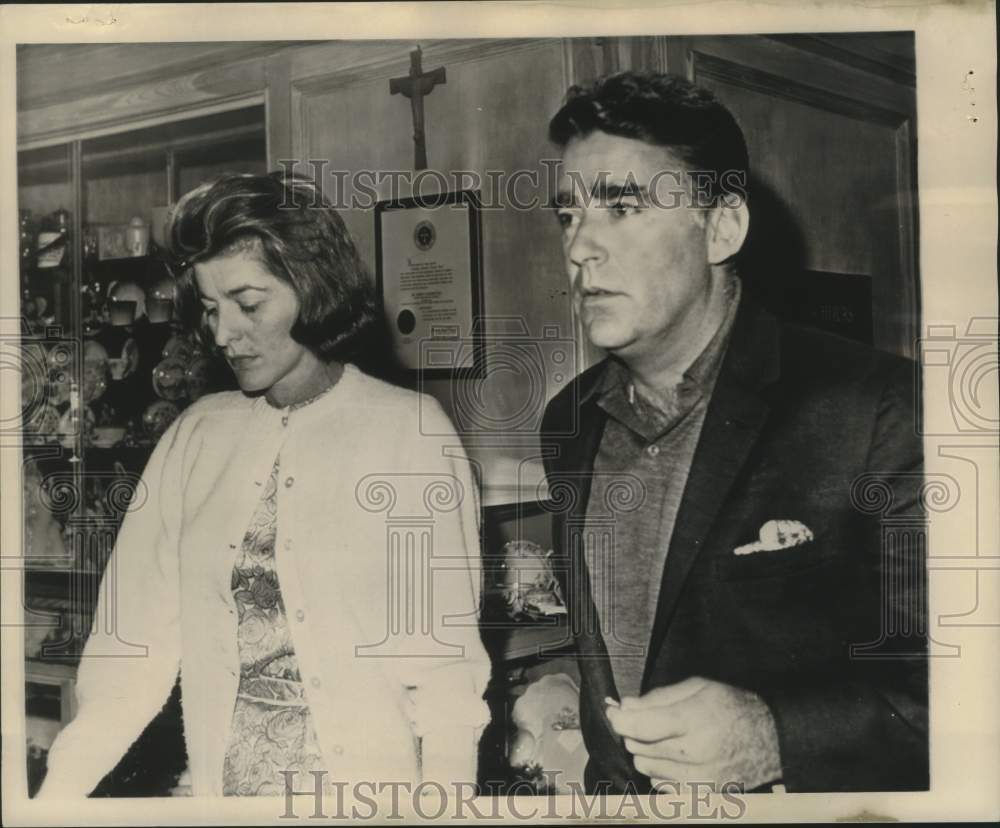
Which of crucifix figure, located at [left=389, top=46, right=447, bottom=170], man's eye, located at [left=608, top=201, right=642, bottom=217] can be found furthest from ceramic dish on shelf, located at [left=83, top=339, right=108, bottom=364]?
man's eye, located at [left=608, top=201, right=642, bottom=217]

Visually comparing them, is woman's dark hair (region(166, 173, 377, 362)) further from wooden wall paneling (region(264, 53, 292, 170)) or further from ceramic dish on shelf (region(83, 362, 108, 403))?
ceramic dish on shelf (region(83, 362, 108, 403))

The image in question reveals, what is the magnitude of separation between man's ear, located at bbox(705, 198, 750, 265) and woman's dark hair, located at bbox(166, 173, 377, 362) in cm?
47

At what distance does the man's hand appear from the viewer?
51.9 inches

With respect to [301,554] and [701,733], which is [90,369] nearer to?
[301,554]

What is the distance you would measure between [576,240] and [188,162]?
56cm

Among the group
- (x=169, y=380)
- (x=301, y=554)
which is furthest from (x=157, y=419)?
(x=301, y=554)

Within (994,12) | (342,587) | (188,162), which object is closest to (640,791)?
(342,587)

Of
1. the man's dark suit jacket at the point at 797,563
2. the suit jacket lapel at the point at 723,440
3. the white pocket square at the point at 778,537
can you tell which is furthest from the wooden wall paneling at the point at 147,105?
the white pocket square at the point at 778,537

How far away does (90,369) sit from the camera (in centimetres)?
139

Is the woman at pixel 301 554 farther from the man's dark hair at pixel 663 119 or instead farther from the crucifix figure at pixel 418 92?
the man's dark hair at pixel 663 119

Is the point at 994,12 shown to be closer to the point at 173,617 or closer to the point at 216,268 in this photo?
the point at 216,268

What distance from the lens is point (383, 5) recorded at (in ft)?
4.50

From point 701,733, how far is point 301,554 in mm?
601

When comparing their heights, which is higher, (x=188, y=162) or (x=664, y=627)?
(x=188, y=162)
